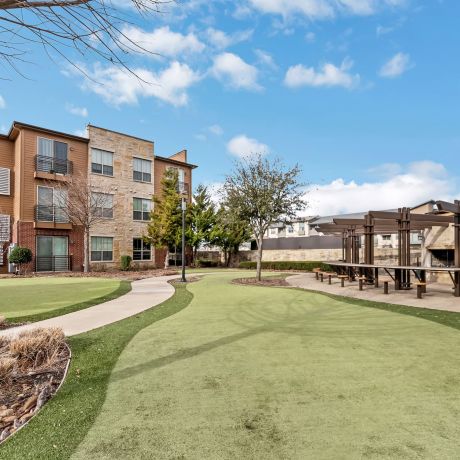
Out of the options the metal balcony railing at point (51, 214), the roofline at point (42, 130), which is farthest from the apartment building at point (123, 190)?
the metal balcony railing at point (51, 214)

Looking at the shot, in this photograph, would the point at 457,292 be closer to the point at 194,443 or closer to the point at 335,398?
the point at 335,398

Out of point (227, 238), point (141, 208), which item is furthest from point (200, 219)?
point (141, 208)

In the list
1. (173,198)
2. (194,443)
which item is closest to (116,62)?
(194,443)

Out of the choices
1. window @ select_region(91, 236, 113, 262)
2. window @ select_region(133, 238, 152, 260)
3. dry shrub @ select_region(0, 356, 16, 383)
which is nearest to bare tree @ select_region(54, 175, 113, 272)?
window @ select_region(91, 236, 113, 262)

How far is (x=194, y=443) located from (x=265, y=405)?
831mm

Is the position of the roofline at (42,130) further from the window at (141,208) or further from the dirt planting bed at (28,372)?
the dirt planting bed at (28,372)

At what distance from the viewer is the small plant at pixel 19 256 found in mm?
19969

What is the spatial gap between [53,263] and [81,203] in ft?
15.8

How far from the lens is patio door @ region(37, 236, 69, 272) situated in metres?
22.5

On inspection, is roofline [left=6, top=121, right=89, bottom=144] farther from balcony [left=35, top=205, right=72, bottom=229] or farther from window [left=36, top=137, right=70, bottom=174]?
balcony [left=35, top=205, right=72, bottom=229]

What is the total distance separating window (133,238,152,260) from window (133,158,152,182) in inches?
211

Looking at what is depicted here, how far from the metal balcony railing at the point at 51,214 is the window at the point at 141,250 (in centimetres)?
592

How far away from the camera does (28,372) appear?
3.82 metres

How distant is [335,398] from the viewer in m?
3.09
